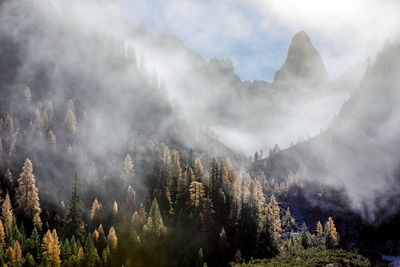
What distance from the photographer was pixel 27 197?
10394 cm

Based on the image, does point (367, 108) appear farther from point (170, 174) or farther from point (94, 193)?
point (94, 193)

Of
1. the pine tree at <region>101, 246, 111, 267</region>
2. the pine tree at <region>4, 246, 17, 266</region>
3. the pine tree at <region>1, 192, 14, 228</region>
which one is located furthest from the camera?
the pine tree at <region>1, 192, 14, 228</region>

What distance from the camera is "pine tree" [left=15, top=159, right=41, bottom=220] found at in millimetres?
101812

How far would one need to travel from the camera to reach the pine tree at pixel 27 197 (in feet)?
334

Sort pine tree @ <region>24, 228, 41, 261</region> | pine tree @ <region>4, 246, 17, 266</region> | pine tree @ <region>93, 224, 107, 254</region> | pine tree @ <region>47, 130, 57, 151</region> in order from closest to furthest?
pine tree @ <region>4, 246, 17, 266</region>
pine tree @ <region>24, 228, 41, 261</region>
pine tree @ <region>93, 224, 107, 254</region>
pine tree @ <region>47, 130, 57, 151</region>

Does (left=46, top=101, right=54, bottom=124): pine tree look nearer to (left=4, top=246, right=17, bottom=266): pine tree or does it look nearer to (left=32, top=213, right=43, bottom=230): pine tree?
(left=32, top=213, right=43, bottom=230): pine tree

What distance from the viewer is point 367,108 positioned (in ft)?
645

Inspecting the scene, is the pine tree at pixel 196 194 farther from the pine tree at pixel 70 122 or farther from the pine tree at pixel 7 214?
the pine tree at pixel 70 122

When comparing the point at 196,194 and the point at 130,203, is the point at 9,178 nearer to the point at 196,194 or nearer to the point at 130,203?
the point at 130,203

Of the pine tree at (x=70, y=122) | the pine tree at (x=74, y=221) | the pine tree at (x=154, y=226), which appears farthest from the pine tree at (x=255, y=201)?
the pine tree at (x=70, y=122)

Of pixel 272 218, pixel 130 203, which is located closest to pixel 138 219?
pixel 130 203

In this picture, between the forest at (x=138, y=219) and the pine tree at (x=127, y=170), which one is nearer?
the forest at (x=138, y=219)

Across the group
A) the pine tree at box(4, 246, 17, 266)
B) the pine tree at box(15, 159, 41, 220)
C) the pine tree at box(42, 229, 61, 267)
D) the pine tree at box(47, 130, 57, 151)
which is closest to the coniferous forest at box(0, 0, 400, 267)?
the pine tree at box(42, 229, 61, 267)

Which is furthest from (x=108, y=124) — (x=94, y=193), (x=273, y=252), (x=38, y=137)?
(x=273, y=252)
